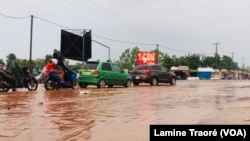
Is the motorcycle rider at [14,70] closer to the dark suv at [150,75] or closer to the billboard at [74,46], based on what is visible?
the dark suv at [150,75]

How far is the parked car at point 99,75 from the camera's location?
23734 mm

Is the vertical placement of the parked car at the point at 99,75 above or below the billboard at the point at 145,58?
below

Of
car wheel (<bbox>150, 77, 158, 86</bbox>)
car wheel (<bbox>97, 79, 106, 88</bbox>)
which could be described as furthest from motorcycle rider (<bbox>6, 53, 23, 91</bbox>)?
car wheel (<bbox>150, 77, 158, 86</bbox>)

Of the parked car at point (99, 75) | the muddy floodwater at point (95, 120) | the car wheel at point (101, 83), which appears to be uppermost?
the parked car at point (99, 75)

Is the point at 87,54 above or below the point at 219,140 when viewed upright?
above

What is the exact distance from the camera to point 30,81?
20.5m

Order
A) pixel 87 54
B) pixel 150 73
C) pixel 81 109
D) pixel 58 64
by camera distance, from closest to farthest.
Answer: pixel 81 109 → pixel 58 64 → pixel 150 73 → pixel 87 54

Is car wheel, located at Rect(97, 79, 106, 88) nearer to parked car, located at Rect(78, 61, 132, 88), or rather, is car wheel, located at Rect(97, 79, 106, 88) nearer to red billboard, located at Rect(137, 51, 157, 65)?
parked car, located at Rect(78, 61, 132, 88)

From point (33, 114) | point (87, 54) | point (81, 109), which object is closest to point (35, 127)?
point (33, 114)

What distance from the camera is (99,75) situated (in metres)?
23.8

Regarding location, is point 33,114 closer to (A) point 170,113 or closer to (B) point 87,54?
(A) point 170,113

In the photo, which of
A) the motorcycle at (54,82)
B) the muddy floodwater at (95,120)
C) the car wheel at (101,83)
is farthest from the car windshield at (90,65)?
the muddy floodwater at (95,120)

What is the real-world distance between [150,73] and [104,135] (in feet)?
74.6

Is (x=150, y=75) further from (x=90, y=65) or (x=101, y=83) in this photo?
(x=90, y=65)
